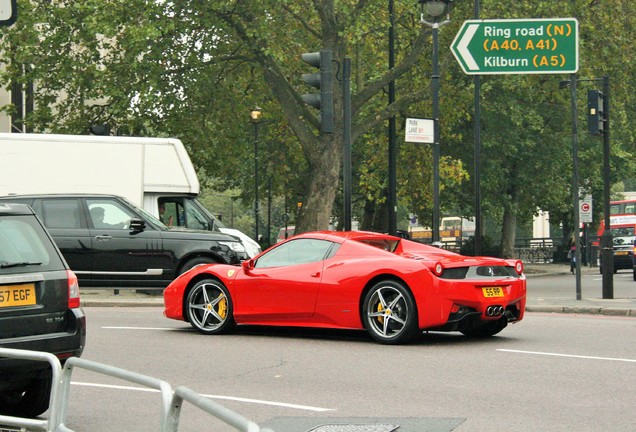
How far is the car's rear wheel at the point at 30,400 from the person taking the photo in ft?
27.1

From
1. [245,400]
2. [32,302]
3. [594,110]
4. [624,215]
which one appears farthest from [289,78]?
[32,302]

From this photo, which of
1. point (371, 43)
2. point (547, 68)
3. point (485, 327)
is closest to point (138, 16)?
point (371, 43)

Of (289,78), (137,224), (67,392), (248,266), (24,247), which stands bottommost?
(67,392)

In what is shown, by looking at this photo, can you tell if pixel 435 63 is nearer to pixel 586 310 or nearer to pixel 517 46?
pixel 517 46

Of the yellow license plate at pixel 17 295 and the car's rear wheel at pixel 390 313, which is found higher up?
the yellow license plate at pixel 17 295

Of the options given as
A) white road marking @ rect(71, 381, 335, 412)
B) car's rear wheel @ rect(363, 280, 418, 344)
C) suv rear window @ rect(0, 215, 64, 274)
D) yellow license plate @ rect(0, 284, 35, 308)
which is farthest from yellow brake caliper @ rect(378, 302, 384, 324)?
yellow license plate @ rect(0, 284, 35, 308)

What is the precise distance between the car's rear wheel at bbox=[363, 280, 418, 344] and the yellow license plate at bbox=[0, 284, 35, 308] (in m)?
5.49

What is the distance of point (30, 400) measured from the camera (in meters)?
8.29

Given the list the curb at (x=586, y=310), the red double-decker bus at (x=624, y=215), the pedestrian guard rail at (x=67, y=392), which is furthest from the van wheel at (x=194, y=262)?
the red double-decker bus at (x=624, y=215)

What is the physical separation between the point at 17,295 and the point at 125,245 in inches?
477

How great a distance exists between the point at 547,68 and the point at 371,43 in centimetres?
2031

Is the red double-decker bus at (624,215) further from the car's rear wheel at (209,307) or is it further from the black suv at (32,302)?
the black suv at (32,302)

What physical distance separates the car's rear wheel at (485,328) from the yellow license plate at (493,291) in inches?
15.3

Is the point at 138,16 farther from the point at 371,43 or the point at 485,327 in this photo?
the point at 485,327
